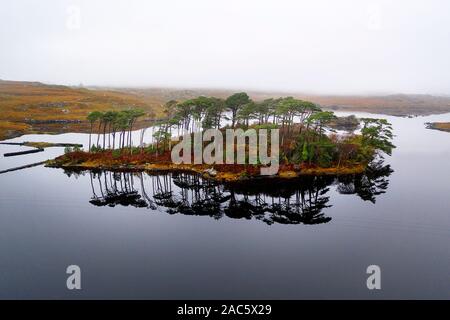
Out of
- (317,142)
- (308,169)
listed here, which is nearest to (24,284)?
(308,169)

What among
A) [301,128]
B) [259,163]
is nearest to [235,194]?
[259,163]

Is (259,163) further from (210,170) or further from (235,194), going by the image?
(235,194)

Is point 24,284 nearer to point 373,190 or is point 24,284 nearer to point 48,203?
point 48,203
